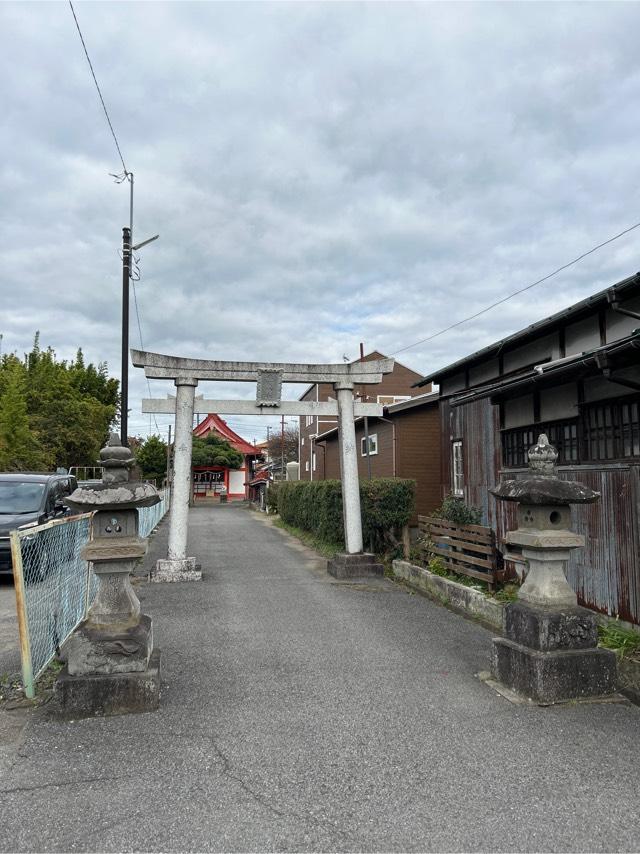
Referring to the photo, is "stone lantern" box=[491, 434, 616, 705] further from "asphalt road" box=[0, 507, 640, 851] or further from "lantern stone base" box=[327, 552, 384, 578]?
"lantern stone base" box=[327, 552, 384, 578]

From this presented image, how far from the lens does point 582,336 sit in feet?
30.8

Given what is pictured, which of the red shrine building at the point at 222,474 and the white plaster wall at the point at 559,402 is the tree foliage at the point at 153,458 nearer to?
the red shrine building at the point at 222,474

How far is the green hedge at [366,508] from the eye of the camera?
1208 cm

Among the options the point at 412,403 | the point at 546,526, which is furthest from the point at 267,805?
the point at 412,403

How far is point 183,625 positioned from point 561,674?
463 cm

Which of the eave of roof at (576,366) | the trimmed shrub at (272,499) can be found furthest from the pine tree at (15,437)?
the eave of roof at (576,366)

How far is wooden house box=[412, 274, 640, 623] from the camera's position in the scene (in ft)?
21.0

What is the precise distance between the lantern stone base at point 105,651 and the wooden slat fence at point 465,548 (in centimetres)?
528

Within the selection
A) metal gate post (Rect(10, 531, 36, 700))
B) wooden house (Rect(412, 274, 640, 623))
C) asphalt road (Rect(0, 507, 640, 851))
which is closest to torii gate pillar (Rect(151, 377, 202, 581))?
asphalt road (Rect(0, 507, 640, 851))

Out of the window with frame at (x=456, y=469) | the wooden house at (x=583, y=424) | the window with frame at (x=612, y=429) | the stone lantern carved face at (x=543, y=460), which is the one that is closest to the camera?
the stone lantern carved face at (x=543, y=460)

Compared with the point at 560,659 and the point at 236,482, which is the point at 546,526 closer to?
the point at 560,659

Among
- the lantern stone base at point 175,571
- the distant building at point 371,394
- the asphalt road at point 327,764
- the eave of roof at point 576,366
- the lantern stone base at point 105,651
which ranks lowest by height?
the asphalt road at point 327,764

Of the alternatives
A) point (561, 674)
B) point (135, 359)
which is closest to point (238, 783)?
point (561, 674)

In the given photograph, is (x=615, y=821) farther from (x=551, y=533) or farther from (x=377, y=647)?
(x=377, y=647)
